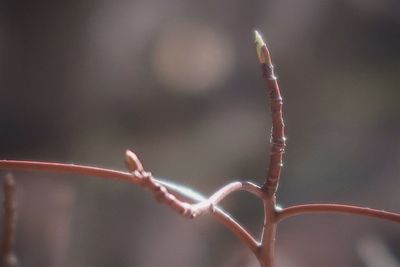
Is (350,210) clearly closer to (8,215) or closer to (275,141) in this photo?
(275,141)

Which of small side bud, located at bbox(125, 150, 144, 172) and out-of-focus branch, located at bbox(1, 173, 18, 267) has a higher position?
small side bud, located at bbox(125, 150, 144, 172)

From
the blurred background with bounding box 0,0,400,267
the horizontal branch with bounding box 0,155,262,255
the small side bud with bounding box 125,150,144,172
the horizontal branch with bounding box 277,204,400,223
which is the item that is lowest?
the blurred background with bounding box 0,0,400,267

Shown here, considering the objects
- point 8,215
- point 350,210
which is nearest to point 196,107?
point 8,215

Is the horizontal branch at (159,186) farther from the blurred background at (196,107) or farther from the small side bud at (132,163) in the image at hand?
the blurred background at (196,107)

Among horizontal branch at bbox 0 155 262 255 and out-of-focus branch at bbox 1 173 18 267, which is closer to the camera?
horizontal branch at bbox 0 155 262 255

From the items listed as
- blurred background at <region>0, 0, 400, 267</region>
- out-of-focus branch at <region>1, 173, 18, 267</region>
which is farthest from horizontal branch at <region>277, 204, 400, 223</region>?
blurred background at <region>0, 0, 400, 267</region>

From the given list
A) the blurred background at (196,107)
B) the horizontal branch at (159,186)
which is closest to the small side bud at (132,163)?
the horizontal branch at (159,186)

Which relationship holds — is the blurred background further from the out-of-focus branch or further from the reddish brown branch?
the reddish brown branch

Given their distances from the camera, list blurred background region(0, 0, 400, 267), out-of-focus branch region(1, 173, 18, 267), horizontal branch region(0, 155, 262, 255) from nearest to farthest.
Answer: horizontal branch region(0, 155, 262, 255)
out-of-focus branch region(1, 173, 18, 267)
blurred background region(0, 0, 400, 267)

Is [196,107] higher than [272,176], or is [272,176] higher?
[272,176]
